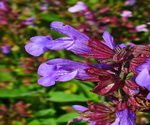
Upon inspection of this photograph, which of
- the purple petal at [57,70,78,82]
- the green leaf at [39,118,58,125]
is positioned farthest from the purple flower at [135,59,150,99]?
the green leaf at [39,118,58,125]

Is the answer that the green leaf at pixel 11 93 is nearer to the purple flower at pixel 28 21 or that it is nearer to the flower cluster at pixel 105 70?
the purple flower at pixel 28 21

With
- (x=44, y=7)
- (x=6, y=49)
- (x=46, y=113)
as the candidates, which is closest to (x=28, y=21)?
(x=6, y=49)

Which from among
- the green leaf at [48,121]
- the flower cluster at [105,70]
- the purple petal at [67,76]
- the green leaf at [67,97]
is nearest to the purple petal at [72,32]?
the flower cluster at [105,70]

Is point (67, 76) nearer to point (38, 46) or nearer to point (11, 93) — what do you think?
point (38, 46)

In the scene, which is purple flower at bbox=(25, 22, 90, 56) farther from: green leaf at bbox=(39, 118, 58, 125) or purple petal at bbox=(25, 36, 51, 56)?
green leaf at bbox=(39, 118, 58, 125)

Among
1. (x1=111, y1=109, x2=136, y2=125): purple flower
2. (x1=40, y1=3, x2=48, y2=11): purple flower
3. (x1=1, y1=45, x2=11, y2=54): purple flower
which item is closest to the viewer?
(x1=111, y1=109, x2=136, y2=125): purple flower

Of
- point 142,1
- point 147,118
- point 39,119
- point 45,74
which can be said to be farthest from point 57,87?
point 45,74
